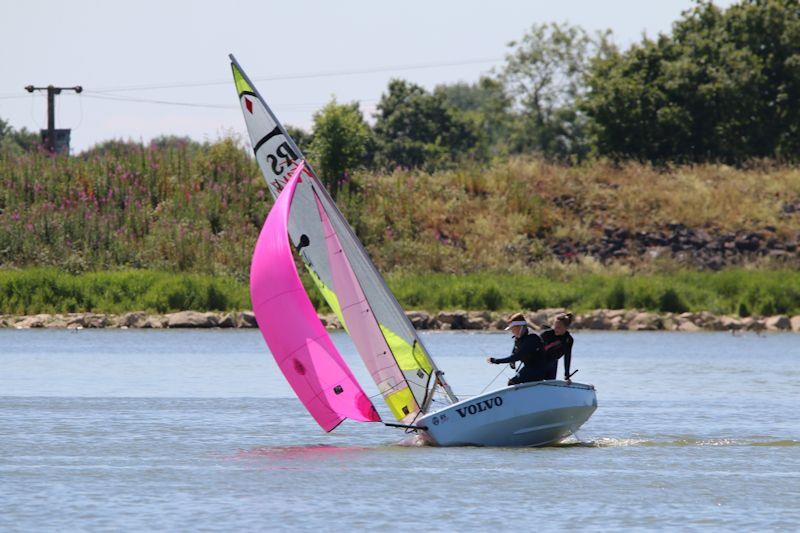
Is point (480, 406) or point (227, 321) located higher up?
point (480, 406)

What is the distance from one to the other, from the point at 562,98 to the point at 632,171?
4380 cm

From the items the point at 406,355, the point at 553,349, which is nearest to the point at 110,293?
the point at 406,355

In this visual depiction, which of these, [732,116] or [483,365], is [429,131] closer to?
[732,116]

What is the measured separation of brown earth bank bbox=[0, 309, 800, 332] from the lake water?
43.2 feet

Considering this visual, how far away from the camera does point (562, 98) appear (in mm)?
107625

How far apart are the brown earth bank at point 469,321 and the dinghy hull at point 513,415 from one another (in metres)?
26.0

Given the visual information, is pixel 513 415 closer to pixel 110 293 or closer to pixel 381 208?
pixel 110 293

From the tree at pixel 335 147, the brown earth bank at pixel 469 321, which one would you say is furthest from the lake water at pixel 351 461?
the tree at pixel 335 147

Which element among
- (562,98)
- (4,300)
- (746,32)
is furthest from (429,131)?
(4,300)

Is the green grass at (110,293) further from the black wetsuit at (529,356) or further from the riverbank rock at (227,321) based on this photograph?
the black wetsuit at (529,356)

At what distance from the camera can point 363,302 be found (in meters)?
23.3

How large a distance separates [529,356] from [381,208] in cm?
3713

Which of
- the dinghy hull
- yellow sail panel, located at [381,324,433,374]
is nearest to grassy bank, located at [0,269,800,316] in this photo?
yellow sail panel, located at [381,324,433,374]

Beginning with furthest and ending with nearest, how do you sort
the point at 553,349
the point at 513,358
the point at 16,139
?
1. the point at 16,139
2. the point at 553,349
3. the point at 513,358
